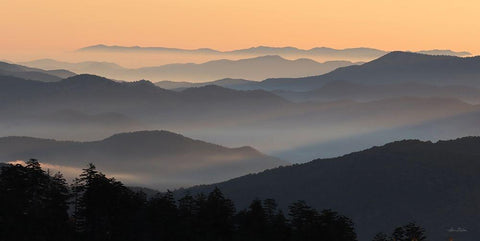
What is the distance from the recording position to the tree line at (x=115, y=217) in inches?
3828

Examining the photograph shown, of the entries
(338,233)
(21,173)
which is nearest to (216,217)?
(338,233)

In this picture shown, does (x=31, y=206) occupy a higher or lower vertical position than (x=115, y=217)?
higher

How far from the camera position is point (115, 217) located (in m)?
105

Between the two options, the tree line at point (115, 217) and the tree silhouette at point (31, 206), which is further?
the tree line at point (115, 217)

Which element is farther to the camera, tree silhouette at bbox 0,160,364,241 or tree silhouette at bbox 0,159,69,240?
tree silhouette at bbox 0,160,364,241

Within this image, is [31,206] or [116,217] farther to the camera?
[116,217]

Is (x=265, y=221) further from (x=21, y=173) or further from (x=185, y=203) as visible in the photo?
(x=21, y=173)

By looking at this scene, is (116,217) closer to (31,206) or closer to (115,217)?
(115,217)

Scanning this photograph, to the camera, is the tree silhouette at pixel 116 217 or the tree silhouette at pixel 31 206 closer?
the tree silhouette at pixel 31 206

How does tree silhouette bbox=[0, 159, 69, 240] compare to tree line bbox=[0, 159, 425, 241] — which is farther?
tree line bbox=[0, 159, 425, 241]

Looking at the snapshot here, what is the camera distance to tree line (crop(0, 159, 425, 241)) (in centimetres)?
9722

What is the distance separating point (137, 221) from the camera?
10806 cm

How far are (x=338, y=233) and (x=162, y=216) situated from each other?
19.7 meters

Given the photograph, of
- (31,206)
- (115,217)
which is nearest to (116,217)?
(115,217)
